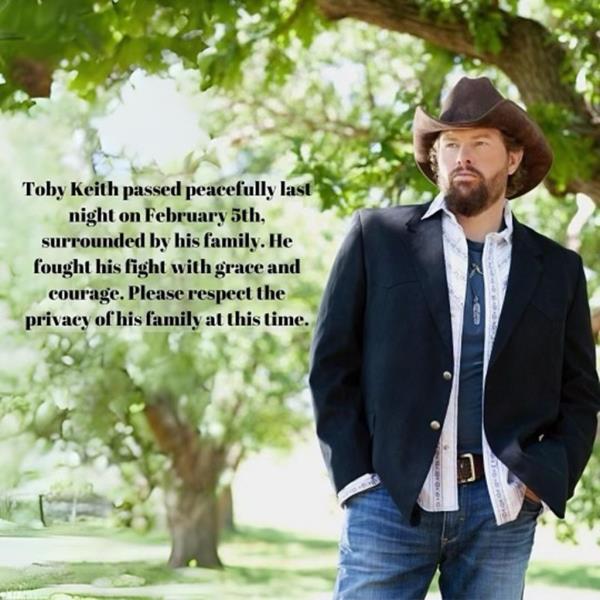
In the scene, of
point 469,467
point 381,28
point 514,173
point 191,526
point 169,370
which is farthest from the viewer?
point 191,526

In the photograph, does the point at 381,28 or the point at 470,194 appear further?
the point at 381,28

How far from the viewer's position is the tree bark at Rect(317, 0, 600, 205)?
6.38 metres

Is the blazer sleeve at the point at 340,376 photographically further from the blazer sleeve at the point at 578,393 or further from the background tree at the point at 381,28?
the background tree at the point at 381,28

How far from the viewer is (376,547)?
2.46 metres

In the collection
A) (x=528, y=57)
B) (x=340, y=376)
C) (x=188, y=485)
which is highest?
(x=528, y=57)

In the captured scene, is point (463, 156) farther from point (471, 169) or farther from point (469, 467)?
point (469, 467)

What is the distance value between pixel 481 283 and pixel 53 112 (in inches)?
371

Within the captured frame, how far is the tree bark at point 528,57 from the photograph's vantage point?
6383 mm

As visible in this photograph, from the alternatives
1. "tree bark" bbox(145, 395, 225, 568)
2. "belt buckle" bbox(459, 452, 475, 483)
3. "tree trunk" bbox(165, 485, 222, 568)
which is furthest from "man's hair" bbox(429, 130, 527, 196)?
"tree trunk" bbox(165, 485, 222, 568)

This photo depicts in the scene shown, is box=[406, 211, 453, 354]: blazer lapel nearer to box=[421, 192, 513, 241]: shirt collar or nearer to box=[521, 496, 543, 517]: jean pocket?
box=[421, 192, 513, 241]: shirt collar

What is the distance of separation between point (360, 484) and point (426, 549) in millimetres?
160

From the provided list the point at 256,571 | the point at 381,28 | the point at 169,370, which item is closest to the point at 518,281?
the point at 381,28

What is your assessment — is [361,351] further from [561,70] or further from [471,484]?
[561,70]

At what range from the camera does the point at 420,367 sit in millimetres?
2506
